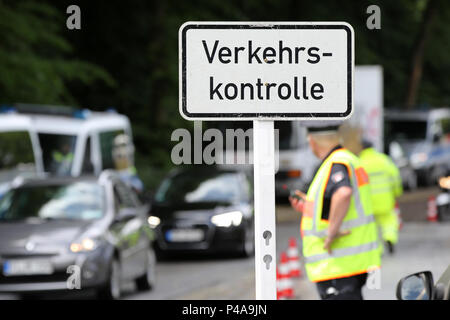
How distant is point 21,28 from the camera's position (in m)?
23.1

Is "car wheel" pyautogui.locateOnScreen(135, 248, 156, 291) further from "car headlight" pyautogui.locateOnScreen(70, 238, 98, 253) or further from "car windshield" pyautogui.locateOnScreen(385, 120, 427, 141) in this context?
"car windshield" pyautogui.locateOnScreen(385, 120, 427, 141)

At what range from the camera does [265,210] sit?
17.3ft

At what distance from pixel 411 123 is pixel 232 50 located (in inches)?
1456

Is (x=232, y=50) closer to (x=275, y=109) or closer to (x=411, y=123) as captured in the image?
(x=275, y=109)

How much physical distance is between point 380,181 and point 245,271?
2397 millimetres

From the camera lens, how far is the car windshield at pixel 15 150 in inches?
790

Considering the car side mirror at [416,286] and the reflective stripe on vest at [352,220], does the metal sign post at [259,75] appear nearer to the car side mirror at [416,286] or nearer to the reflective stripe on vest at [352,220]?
the car side mirror at [416,286]

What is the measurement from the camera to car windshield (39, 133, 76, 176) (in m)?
23.1

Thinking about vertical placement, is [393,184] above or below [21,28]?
below

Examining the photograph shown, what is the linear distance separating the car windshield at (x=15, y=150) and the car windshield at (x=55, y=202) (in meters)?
5.58

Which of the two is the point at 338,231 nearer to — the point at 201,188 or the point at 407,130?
the point at 201,188

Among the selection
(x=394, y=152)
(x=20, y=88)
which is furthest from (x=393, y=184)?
(x=394, y=152)

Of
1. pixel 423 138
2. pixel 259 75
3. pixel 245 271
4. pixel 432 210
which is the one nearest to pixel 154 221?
pixel 245 271

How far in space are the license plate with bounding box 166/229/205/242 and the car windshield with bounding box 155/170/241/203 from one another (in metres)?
0.76
